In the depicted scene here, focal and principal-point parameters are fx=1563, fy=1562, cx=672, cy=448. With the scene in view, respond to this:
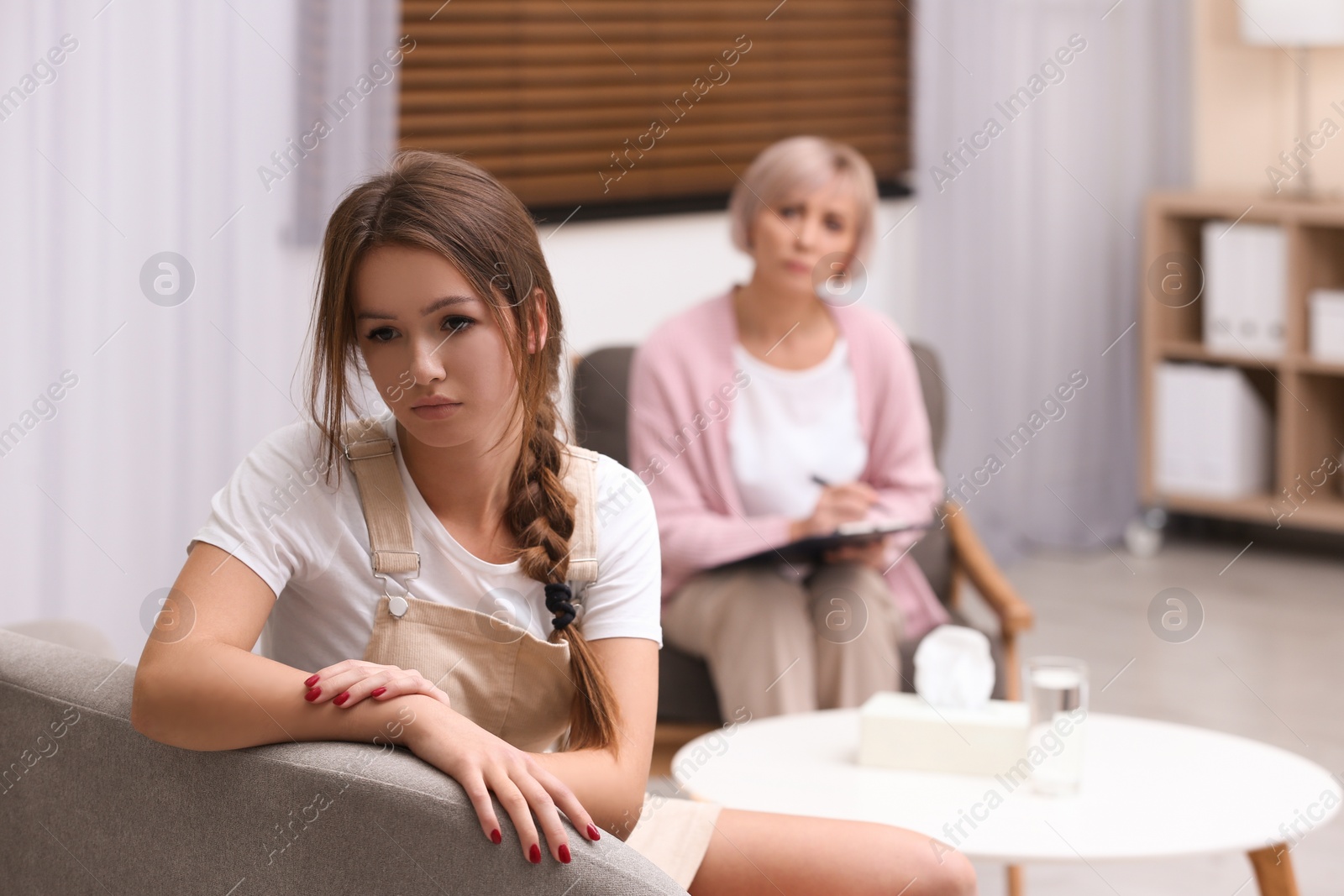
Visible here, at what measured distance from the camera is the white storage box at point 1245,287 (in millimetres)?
4375

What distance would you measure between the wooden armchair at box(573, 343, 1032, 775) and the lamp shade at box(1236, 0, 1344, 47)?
76.1 inches

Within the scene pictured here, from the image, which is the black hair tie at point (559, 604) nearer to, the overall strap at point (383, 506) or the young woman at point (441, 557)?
the young woman at point (441, 557)

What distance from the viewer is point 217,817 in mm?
1148

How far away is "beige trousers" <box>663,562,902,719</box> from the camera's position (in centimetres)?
240

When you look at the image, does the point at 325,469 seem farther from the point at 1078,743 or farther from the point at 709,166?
the point at 709,166

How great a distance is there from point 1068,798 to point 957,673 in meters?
0.21

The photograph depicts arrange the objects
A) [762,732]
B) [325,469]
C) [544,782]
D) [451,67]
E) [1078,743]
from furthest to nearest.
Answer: [451,67] < [762,732] < [1078,743] < [325,469] < [544,782]

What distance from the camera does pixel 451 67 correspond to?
3416 millimetres

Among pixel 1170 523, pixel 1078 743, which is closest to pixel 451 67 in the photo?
pixel 1078 743

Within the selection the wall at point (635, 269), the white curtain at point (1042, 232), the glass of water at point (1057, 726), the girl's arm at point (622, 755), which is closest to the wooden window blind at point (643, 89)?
the wall at point (635, 269)

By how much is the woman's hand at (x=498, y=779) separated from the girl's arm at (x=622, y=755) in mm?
67

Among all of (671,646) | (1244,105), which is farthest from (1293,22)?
(671,646)

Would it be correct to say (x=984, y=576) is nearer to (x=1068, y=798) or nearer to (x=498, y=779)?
(x=1068, y=798)

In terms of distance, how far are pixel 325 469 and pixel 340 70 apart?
53.0 inches
